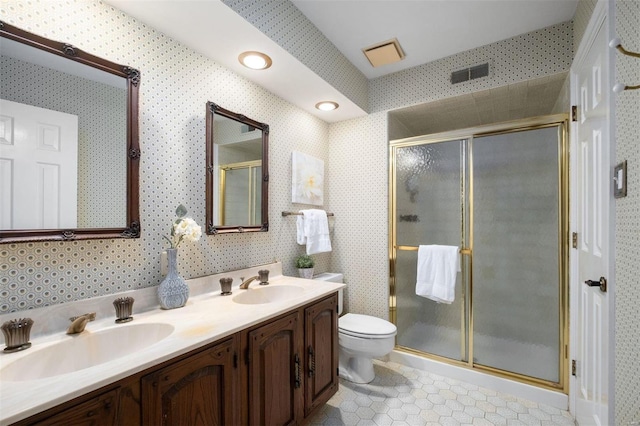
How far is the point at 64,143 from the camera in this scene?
46.6 inches

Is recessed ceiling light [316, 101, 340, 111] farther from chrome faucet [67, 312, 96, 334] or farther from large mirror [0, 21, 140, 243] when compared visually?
chrome faucet [67, 312, 96, 334]

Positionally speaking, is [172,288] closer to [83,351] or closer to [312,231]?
[83,351]

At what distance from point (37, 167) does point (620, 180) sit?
216 cm

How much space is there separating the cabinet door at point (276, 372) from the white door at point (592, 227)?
136cm

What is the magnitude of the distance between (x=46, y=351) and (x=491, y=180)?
2.65 meters

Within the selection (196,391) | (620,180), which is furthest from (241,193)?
(620,180)

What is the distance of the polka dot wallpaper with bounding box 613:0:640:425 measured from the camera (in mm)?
968

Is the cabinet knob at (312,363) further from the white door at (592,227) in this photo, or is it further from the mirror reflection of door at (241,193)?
the white door at (592,227)

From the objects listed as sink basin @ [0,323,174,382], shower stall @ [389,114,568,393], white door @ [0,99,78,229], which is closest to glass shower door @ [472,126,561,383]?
shower stall @ [389,114,568,393]

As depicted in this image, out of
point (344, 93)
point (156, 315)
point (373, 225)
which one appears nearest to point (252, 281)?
point (156, 315)

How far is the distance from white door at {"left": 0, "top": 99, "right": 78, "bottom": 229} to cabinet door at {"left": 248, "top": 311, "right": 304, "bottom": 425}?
3.04 feet

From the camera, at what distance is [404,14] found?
1906 millimetres

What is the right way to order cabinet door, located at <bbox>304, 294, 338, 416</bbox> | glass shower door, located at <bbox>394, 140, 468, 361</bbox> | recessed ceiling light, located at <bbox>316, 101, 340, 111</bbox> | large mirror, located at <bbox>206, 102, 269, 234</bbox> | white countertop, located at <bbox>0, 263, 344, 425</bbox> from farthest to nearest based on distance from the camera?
recessed ceiling light, located at <bbox>316, 101, 340, 111</bbox>, glass shower door, located at <bbox>394, 140, 468, 361</bbox>, large mirror, located at <bbox>206, 102, 269, 234</bbox>, cabinet door, located at <bbox>304, 294, 338, 416</bbox>, white countertop, located at <bbox>0, 263, 344, 425</bbox>

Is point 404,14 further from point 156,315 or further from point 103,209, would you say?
point 156,315
